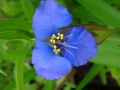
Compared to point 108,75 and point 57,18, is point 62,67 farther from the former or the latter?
point 108,75

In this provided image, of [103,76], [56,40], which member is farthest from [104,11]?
[103,76]

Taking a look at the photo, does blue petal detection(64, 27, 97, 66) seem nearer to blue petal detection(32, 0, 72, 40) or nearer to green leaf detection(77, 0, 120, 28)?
blue petal detection(32, 0, 72, 40)

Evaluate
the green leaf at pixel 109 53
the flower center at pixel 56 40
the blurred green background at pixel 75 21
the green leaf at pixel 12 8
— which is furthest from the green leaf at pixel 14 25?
the green leaf at pixel 12 8

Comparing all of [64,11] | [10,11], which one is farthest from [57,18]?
[10,11]

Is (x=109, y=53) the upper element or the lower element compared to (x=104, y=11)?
lower

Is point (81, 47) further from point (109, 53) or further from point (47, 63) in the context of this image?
point (109, 53)
